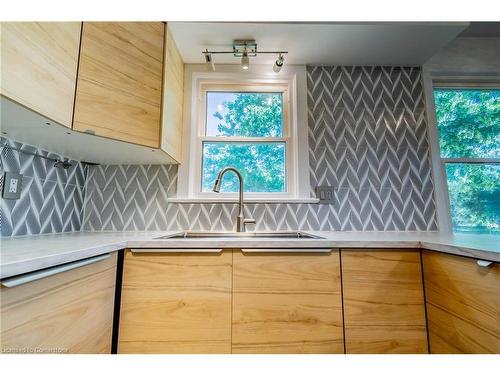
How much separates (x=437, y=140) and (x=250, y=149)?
143cm

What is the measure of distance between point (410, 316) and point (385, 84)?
163 cm

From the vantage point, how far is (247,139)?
5.53 ft

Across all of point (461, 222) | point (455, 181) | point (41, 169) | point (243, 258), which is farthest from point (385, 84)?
point (41, 169)

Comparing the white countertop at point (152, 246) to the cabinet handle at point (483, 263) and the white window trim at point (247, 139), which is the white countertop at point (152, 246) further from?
the white window trim at point (247, 139)

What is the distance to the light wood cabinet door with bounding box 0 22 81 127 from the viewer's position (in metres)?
0.70

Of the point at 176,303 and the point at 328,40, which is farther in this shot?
the point at 328,40

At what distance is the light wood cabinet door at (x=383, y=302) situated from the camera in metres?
0.92

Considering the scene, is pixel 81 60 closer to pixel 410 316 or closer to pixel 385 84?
pixel 410 316

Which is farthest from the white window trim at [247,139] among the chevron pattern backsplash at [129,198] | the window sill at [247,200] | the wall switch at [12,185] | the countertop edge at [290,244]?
the wall switch at [12,185]

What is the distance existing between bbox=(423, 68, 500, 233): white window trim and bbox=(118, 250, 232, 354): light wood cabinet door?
1.61 meters

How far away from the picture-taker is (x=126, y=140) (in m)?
1.11

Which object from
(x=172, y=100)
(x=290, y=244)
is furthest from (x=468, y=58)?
(x=172, y=100)

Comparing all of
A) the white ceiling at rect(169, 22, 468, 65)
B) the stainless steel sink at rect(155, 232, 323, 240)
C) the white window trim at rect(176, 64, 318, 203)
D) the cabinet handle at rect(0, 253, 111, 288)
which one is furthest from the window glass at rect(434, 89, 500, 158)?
the cabinet handle at rect(0, 253, 111, 288)

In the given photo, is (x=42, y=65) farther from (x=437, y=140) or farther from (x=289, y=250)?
(x=437, y=140)
